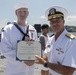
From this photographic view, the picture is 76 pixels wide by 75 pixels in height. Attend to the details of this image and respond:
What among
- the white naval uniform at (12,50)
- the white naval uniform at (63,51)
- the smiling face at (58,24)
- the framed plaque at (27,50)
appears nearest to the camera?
the white naval uniform at (63,51)

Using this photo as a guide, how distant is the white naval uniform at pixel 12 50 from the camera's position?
4.78 meters

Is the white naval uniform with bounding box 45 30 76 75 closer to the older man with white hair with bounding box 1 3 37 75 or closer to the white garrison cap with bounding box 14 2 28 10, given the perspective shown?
the older man with white hair with bounding box 1 3 37 75

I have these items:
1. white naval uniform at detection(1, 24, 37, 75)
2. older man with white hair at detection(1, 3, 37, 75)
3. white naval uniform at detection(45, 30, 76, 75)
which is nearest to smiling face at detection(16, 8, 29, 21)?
older man with white hair at detection(1, 3, 37, 75)

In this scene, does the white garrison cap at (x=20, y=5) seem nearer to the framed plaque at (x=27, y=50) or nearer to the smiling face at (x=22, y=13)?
the smiling face at (x=22, y=13)

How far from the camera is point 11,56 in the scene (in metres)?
4.79

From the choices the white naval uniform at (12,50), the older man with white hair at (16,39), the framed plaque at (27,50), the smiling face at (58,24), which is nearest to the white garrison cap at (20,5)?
the older man with white hair at (16,39)

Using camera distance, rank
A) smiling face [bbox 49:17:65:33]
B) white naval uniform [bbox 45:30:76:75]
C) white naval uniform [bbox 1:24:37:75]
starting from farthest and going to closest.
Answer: white naval uniform [bbox 1:24:37:75], smiling face [bbox 49:17:65:33], white naval uniform [bbox 45:30:76:75]

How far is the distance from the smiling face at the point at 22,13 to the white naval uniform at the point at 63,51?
1056mm

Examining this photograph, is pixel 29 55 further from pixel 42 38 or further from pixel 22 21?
pixel 42 38

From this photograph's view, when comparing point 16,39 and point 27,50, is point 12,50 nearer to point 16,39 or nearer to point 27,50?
point 16,39

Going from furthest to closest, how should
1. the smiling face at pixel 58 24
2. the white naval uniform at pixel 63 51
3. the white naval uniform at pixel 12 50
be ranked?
the white naval uniform at pixel 12 50 < the smiling face at pixel 58 24 < the white naval uniform at pixel 63 51

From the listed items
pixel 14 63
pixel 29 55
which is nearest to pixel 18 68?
pixel 14 63

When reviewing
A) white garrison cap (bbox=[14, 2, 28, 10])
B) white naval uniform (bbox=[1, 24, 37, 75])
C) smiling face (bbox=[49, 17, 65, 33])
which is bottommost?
white naval uniform (bbox=[1, 24, 37, 75])

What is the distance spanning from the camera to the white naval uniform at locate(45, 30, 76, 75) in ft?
12.0
